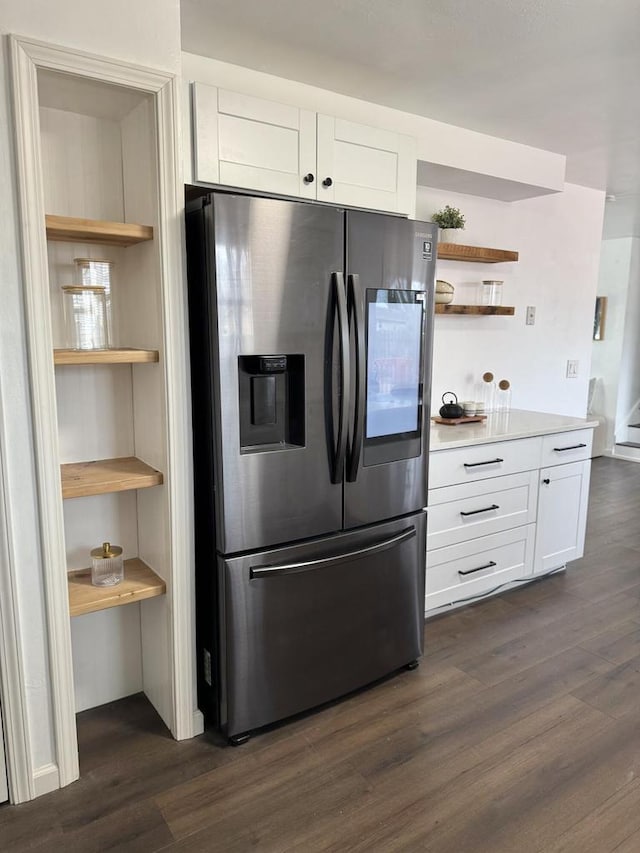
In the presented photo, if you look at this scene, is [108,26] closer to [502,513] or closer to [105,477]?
[105,477]

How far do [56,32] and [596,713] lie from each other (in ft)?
9.22

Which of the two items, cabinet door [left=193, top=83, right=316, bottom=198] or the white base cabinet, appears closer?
cabinet door [left=193, top=83, right=316, bottom=198]

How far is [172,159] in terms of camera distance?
70.8 inches

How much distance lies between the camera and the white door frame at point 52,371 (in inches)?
62.6

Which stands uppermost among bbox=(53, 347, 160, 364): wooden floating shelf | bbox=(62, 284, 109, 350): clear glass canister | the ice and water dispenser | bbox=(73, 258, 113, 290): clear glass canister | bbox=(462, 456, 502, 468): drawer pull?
bbox=(73, 258, 113, 290): clear glass canister

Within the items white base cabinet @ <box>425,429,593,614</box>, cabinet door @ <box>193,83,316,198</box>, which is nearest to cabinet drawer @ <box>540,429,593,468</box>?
white base cabinet @ <box>425,429,593,614</box>

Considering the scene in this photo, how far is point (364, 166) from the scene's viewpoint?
7.81 feet

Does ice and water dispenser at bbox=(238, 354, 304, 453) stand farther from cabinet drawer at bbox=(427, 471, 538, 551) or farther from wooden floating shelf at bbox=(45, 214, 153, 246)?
cabinet drawer at bbox=(427, 471, 538, 551)

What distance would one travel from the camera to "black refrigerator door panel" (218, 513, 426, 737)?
1986 millimetres

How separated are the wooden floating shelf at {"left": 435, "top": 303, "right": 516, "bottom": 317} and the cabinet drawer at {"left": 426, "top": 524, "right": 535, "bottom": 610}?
1.23m

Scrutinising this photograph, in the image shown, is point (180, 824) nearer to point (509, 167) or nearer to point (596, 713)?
point (596, 713)

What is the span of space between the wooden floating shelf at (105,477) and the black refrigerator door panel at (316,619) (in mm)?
360

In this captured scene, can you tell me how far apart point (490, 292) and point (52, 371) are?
8.85ft

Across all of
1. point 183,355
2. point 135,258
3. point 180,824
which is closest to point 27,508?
point 183,355
